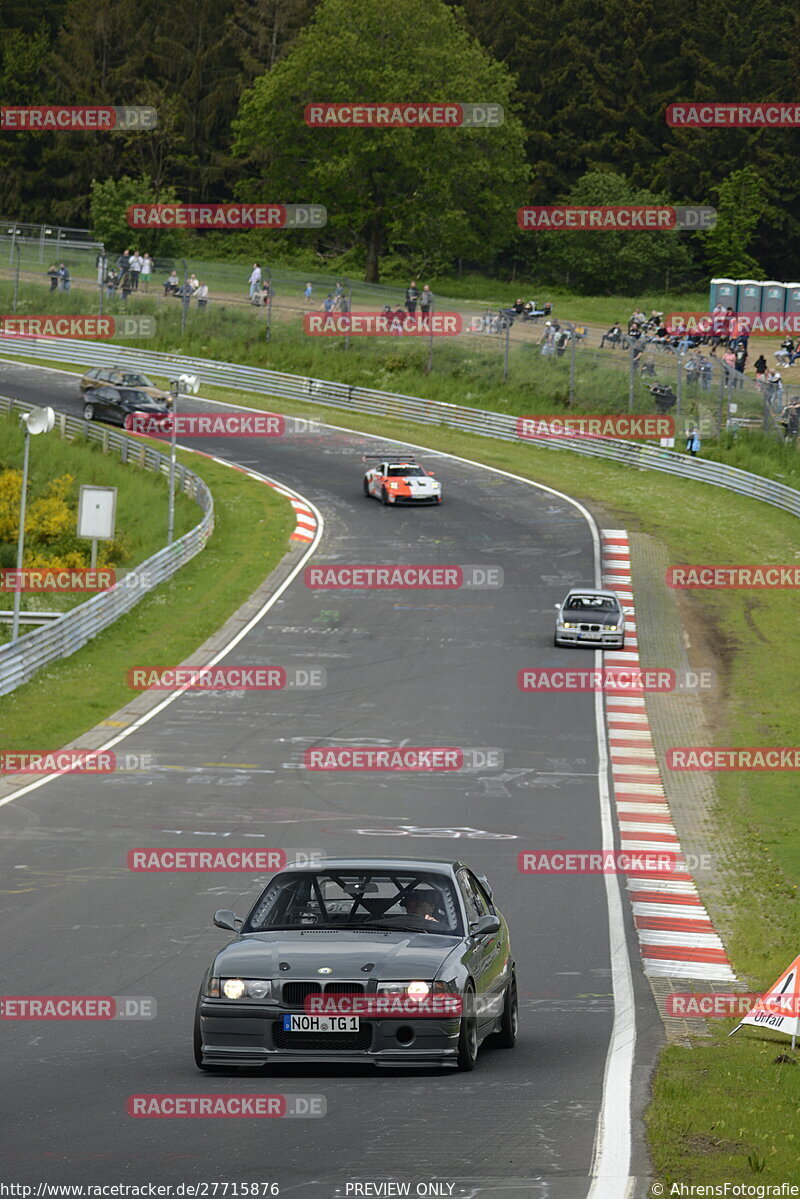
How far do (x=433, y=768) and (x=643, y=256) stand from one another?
245 feet

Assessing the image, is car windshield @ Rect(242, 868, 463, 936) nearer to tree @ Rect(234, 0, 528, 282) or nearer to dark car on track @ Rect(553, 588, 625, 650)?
dark car on track @ Rect(553, 588, 625, 650)

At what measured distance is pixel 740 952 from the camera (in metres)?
16.4

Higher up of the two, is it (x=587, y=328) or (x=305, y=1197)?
(x=587, y=328)

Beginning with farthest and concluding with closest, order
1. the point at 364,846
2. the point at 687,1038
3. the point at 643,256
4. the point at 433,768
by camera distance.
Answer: the point at 643,256
the point at 433,768
the point at 364,846
the point at 687,1038

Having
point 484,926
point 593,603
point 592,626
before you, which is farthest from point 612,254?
point 484,926

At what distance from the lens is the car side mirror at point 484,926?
35.3 feet

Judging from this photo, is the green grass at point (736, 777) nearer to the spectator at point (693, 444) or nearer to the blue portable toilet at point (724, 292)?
the spectator at point (693, 444)

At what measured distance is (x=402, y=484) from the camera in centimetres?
5238

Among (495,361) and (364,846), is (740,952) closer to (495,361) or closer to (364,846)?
(364,846)

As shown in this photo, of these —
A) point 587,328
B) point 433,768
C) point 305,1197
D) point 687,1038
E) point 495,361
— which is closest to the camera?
point 305,1197

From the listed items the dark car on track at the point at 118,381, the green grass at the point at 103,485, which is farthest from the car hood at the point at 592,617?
the dark car on track at the point at 118,381

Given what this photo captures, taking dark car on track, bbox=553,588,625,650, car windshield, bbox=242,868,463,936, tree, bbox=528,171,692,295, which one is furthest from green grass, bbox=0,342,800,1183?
tree, bbox=528,171,692,295

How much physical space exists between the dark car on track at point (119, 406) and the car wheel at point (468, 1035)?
52.7m

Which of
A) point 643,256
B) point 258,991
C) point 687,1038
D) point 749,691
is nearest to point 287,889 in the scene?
point 258,991
